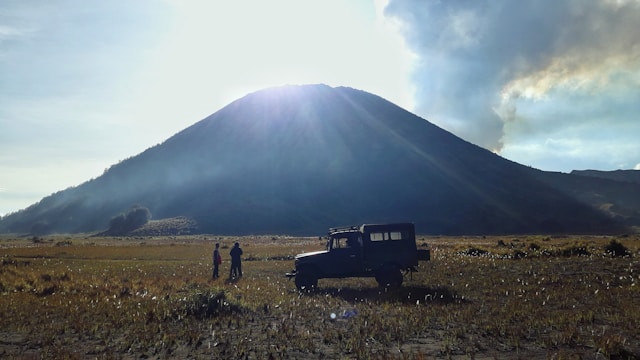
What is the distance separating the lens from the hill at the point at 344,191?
152 meters

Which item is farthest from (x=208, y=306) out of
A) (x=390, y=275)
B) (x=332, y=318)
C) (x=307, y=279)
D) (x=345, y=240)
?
(x=390, y=275)

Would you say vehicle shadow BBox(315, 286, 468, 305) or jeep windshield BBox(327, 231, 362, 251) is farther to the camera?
→ jeep windshield BBox(327, 231, 362, 251)

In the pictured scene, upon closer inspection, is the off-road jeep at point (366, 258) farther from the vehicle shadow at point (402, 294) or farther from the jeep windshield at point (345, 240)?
the vehicle shadow at point (402, 294)

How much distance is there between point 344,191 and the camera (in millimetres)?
175625

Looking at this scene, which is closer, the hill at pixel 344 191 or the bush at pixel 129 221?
the bush at pixel 129 221

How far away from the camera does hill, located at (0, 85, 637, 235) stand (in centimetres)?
15238

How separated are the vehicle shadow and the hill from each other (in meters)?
124

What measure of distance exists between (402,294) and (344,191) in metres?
156

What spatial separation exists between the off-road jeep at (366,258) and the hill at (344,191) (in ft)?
403

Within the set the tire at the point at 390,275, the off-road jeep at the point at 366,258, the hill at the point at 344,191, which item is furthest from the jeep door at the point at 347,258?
the hill at the point at 344,191

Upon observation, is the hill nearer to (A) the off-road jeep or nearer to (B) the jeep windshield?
(B) the jeep windshield

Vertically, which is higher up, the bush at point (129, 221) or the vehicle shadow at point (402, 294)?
the bush at point (129, 221)

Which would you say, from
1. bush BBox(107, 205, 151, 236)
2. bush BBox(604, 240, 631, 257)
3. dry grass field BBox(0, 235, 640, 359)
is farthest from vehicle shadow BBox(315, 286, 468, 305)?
→ bush BBox(107, 205, 151, 236)

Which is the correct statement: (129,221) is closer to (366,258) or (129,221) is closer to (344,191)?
(344,191)
